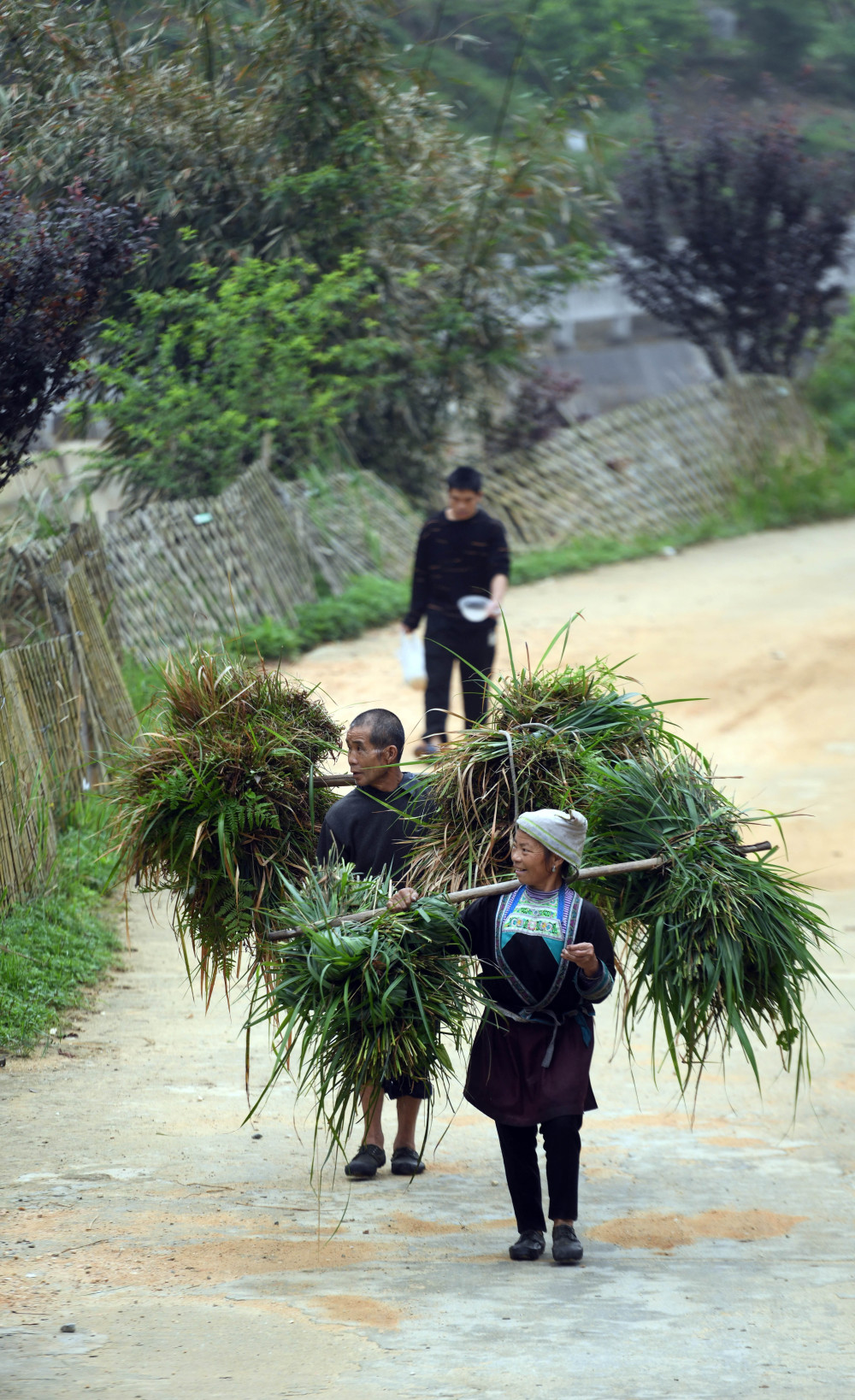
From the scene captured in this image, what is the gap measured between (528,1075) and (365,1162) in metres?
Result: 0.78

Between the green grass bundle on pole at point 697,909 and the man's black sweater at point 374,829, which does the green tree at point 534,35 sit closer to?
A: the man's black sweater at point 374,829

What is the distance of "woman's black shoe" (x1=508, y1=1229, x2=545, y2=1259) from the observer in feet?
11.7

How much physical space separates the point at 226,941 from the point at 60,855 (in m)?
2.55

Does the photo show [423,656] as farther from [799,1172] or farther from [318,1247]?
[318,1247]

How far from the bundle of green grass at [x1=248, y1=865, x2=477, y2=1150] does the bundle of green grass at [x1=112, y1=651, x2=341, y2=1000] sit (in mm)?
315

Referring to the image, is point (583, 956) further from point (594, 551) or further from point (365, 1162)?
point (594, 551)

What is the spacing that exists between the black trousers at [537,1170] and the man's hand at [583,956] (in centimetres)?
42

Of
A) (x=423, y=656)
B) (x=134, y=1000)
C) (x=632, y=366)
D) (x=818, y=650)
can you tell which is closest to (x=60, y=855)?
(x=134, y=1000)

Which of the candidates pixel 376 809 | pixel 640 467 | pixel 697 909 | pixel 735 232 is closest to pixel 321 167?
pixel 640 467

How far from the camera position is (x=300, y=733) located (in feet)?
13.0

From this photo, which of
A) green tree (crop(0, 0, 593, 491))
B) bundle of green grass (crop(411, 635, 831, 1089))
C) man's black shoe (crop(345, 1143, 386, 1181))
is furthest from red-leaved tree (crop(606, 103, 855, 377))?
man's black shoe (crop(345, 1143, 386, 1181))

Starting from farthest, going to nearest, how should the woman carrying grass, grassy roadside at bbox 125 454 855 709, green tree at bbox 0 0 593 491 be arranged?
grassy roadside at bbox 125 454 855 709 < green tree at bbox 0 0 593 491 < the woman carrying grass

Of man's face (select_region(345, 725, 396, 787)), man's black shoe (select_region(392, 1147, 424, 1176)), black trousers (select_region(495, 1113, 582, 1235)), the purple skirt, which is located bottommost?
man's black shoe (select_region(392, 1147, 424, 1176))

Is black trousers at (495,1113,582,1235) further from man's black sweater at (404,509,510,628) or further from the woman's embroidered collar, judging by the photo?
man's black sweater at (404,509,510,628)
